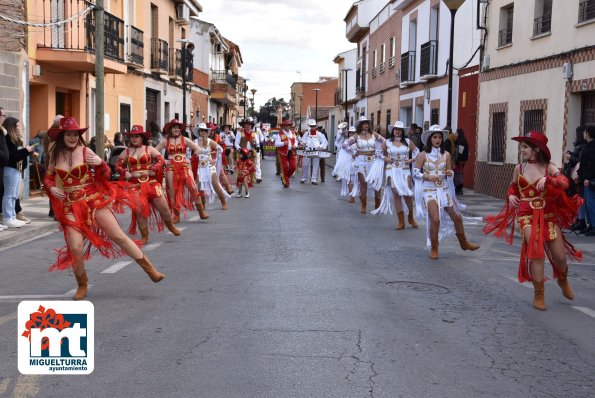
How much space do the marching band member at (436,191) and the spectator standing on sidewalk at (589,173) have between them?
11.1ft

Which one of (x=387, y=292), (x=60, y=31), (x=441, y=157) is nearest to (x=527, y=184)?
(x=387, y=292)

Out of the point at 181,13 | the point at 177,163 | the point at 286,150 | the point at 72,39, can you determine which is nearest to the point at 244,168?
the point at 286,150

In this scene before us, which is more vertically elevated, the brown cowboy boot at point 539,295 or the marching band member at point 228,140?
the marching band member at point 228,140

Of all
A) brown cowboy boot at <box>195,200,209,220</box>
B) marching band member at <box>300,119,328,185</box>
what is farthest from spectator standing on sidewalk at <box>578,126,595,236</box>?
marching band member at <box>300,119,328,185</box>

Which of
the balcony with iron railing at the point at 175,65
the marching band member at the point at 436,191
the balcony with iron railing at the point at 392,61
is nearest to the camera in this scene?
the marching band member at the point at 436,191

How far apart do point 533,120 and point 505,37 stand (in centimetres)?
333

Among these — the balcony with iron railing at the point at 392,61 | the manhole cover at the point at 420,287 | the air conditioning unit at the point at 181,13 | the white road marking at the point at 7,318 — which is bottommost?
the white road marking at the point at 7,318

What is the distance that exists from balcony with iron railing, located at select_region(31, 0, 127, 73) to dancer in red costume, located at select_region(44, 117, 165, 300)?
11195 millimetres

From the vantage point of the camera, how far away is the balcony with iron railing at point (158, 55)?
3093 cm

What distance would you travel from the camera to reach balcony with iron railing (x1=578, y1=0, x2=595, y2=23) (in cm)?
1623

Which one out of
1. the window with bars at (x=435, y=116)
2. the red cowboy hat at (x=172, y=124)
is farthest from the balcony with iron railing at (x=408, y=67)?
the red cowboy hat at (x=172, y=124)

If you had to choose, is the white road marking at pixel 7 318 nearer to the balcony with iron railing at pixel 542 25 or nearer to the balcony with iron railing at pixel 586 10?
the balcony with iron railing at pixel 586 10

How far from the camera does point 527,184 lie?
749 centimetres

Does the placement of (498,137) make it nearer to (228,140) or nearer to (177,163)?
(228,140)
